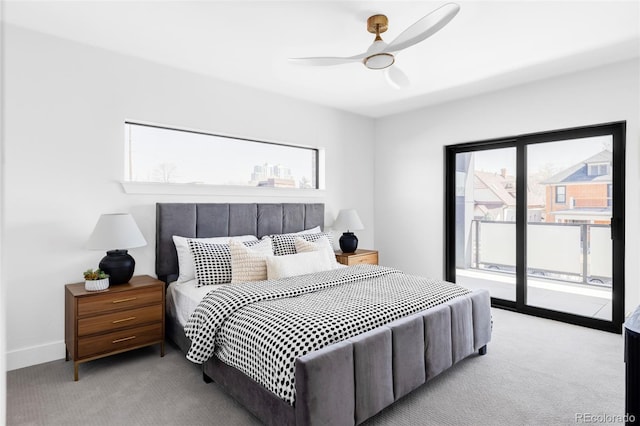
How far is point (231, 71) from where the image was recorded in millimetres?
3479

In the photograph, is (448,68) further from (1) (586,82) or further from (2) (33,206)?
(2) (33,206)

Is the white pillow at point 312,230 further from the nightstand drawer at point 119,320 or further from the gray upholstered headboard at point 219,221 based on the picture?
the nightstand drawer at point 119,320

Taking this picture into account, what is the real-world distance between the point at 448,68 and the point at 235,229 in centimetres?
264

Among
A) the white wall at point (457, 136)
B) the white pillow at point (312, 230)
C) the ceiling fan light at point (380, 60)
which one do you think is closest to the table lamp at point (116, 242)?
the white pillow at point (312, 230)

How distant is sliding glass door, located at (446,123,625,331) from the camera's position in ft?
11.3

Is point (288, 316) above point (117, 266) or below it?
below

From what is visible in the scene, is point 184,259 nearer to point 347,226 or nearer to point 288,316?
point 288,316

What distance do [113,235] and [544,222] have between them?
13.7 ft

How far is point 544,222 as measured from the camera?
387 centimetres

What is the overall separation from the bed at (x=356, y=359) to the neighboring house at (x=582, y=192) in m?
1.69

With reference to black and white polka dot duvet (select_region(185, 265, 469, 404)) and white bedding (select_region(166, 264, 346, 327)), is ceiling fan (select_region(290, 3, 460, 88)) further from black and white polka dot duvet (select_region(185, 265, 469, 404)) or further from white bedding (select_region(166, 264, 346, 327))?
white bedding (select_region(166, 264, 346, 327))

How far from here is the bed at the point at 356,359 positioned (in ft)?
5.46

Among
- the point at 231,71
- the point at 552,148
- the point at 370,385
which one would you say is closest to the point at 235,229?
the point at 231,71

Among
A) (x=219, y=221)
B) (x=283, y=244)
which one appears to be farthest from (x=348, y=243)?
(x=219, y=221)
